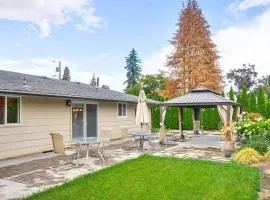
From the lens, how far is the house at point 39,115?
30.5ft

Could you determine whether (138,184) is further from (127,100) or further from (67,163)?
(127,100)

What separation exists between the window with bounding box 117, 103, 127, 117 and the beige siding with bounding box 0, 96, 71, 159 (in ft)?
15.5

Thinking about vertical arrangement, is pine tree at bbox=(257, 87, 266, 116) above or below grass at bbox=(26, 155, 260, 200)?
above

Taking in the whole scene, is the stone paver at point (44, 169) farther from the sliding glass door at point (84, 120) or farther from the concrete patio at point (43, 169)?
the sliding glass door at point (84, 120)

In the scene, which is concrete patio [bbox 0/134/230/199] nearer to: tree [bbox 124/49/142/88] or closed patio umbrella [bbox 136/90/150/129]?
closed patio umbrella [bbox 136/90/150/129]

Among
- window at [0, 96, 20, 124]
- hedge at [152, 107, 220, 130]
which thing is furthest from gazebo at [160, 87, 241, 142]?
hedge at [152, 107, 220, 130]

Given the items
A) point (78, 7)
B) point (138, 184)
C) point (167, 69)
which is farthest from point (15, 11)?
point (167, 69)

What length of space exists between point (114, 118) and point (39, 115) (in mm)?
5875

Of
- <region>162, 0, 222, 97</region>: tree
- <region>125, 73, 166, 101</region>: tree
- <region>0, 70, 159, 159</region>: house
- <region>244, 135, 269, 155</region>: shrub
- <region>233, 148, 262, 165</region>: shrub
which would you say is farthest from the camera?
<region>125, 73, 166, 101</region>: tree

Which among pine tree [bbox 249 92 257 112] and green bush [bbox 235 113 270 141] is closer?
green bush [bbox 235 113 270 141]

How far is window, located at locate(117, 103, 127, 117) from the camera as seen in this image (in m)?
16.5

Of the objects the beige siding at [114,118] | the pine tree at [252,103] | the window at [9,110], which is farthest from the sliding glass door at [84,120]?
the pine tree at [252,103]

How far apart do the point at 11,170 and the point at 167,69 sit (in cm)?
2158

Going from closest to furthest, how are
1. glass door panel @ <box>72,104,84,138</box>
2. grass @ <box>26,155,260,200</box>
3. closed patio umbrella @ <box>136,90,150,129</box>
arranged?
grass @ <box>26,155,260,200</box> < closed patio umbrella @ <box>136,90,150,129</box> < glass door panel @ <box>72,104,84,138</box>
